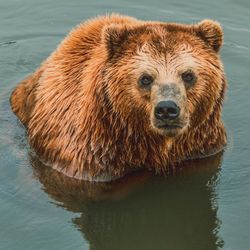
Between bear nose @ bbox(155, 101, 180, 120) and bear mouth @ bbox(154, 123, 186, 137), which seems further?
bear mouth @ bbox(154, 123, 186, 137)

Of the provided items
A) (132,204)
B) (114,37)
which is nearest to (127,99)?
(114,37)

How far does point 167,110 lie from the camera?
755 cm

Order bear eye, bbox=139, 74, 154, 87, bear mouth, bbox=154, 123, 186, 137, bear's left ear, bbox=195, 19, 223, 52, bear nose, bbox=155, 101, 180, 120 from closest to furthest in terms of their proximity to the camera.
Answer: bear nose, bbox=155, 101, 180, 120 < bear mouth, bbox=154, 123, 186, 137 < bear eye, bbox=139, 74, 154, 87 < bear's left ear, bbox=195, 19, 223, 52

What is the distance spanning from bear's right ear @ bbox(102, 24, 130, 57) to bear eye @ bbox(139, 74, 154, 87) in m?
0.42

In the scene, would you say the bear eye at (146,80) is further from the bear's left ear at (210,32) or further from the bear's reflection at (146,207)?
the bear's reflection at (146,207)

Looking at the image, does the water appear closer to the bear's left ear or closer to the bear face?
the bear face

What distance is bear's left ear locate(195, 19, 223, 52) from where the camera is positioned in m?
8.16

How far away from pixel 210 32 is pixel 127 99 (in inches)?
41.1

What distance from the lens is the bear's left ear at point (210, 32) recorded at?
816cm

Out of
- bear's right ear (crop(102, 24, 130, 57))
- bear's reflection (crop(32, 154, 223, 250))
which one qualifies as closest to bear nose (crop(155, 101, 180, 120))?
bear's right ear (crop(102, 24, 130, 57))

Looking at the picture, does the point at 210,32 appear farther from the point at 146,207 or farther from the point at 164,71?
the point at 146,207

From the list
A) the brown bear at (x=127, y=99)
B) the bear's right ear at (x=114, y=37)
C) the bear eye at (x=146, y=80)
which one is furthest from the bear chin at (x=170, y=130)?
the bear's right ear at (x=114, y=37)

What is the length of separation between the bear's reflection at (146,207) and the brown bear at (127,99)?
0.15 meters

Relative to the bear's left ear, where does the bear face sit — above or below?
below
